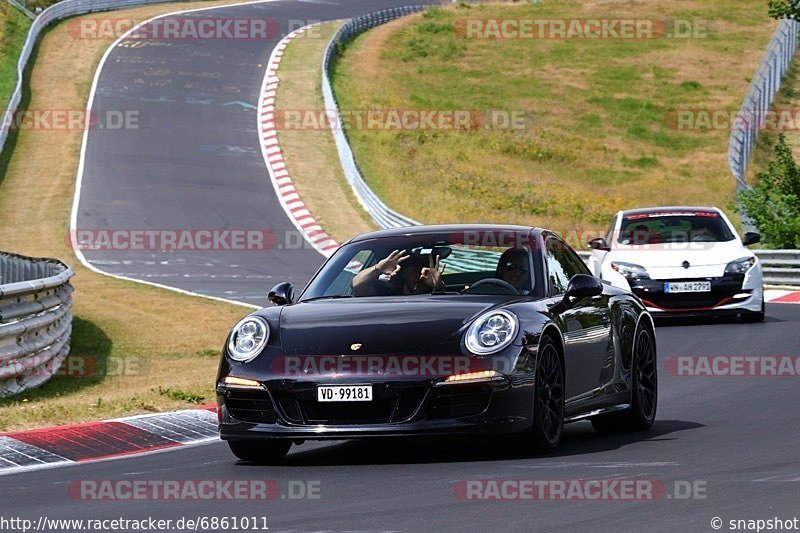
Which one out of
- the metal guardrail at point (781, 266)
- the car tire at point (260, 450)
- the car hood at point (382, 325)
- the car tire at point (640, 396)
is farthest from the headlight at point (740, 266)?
the car tire at point (260, 450)

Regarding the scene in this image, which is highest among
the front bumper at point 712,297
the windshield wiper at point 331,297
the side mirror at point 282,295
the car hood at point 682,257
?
the side mirror at point 282,295

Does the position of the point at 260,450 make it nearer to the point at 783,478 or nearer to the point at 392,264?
the point at 392,264

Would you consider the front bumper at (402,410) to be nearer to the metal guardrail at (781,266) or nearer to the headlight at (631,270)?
the headlight at (631,270)

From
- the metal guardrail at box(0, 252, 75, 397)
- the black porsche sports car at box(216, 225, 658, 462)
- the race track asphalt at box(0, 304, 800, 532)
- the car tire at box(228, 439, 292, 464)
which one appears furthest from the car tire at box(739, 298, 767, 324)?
the car tire at box(228, 439, 292, 464)

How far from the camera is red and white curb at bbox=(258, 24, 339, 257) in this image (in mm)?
35719

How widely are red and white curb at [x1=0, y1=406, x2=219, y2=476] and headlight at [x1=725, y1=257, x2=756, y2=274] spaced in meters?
9.63

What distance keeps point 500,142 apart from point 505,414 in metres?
45.9

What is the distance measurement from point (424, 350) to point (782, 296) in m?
17.4

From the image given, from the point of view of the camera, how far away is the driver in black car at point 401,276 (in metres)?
9.84

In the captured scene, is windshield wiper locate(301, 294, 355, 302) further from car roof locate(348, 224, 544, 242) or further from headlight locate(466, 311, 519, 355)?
headlight locate(466, 311, 519, 355)

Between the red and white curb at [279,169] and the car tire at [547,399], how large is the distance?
1919 centimetres

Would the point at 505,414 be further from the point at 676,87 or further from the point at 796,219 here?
the point at 676,87

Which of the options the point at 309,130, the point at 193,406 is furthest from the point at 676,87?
the point at 193,406

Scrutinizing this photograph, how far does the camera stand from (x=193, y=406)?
1246 centimetres
